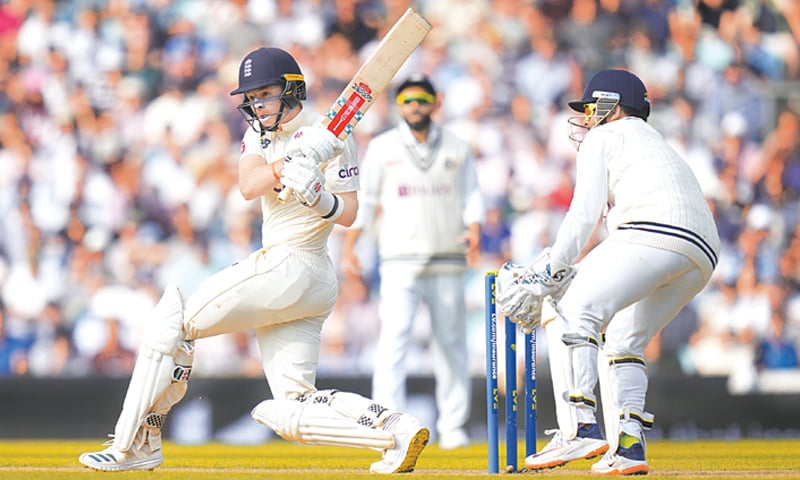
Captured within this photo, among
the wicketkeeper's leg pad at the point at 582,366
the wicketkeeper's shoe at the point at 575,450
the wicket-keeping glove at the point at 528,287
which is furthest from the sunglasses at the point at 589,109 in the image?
the wicketkeeper's shoe at the point at 575,450

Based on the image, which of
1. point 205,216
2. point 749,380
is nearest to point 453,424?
point 749,380

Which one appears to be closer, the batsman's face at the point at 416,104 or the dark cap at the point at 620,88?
the dark cap at the point at 620,88

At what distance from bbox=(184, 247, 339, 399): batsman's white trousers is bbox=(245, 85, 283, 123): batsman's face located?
0.61 m

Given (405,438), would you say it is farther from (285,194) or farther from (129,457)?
(129,457)

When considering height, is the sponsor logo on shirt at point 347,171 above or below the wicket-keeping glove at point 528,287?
above

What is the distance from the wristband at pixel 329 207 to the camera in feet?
17.4

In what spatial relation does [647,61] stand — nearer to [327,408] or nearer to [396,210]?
[396,210]

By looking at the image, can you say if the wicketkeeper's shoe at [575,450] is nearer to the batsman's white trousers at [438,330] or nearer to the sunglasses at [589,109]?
the sunglasses at [589,109]

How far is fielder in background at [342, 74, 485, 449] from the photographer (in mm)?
8773

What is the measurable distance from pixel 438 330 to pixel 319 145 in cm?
376

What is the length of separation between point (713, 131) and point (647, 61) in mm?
1065

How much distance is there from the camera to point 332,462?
7.07 meters

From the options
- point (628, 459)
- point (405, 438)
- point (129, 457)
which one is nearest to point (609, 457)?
point (628, 459)

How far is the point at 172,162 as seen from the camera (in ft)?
40.1
